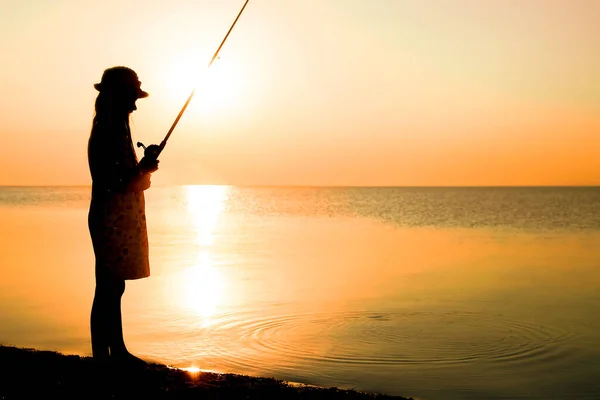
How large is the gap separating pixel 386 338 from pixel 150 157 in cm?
393

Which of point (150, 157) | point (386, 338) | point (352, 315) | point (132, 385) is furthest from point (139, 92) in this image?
point (352, 315)

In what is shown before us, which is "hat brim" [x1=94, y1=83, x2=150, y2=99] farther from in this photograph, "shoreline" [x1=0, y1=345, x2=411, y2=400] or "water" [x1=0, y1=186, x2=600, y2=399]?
"water" [x1=0, y1=186, x2=600, y2=399]

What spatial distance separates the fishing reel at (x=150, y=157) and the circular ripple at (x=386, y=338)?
2454 mm

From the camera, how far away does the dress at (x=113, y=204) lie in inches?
195

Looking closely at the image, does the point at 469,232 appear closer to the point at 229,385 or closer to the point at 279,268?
the point at 279,268

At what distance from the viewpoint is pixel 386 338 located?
784cm

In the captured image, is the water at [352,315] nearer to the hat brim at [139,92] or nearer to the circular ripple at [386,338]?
the circular ripple at [386,338]

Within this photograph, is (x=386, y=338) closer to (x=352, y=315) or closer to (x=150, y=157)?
(x=352, y=315)

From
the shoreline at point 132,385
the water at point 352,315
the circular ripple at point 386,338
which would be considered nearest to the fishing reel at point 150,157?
the shoreline at point 132,385

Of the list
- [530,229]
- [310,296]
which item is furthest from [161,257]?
[530,229]

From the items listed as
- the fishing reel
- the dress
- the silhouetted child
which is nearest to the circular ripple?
the silhouetted child

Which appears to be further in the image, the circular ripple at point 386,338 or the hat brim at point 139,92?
the circular ripple at point 386,338

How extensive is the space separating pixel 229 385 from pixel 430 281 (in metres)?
8.19

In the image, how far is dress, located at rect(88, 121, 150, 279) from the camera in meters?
4.94
